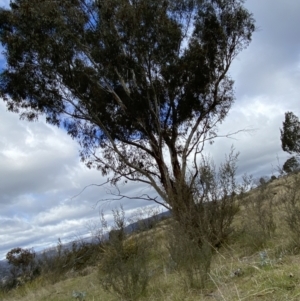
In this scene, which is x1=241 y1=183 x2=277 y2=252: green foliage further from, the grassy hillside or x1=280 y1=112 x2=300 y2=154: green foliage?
x1=280 y1=112 x2=300 y2=154: green foliage

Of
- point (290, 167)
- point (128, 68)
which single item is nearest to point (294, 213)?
point (290, 167)

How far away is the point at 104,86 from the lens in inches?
522

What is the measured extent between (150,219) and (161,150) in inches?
83.1

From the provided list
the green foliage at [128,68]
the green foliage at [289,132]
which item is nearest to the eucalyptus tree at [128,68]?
the green foliage at [128,68]

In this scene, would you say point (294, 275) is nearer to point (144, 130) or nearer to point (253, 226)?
point (253, 226)

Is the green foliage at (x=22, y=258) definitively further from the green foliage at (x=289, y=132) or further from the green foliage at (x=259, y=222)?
the green foliage at (x=289, y=132)

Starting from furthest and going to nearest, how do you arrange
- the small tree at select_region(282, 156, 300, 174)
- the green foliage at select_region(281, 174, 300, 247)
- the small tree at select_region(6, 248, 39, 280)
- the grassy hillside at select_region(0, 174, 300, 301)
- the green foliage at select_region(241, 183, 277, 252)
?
the small tree at select_region(6, 248, 39, 280) → the green foliage at select_region(241, 183, 277, 252) → the small tree at select_region(282, 156, 300, 174) → the green foliage at select_region(281, 174, 300, 247) → the grassy hillside at select_region(0, 174, 300, 301)

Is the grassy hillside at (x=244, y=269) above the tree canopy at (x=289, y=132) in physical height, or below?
below

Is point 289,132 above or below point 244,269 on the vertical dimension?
above

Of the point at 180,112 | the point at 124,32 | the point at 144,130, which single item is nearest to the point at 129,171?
the point at 144,130

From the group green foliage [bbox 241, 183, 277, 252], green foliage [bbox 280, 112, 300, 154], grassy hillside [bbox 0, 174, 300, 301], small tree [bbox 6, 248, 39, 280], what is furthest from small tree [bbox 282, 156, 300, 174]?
green foliage [bbox 280, 112, 300, 154]

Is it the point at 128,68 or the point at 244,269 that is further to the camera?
the point at 128,68

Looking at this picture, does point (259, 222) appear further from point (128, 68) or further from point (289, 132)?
point (289, 132)

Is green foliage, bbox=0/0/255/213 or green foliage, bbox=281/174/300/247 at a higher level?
green foliage, bbox=0/0/255/213
